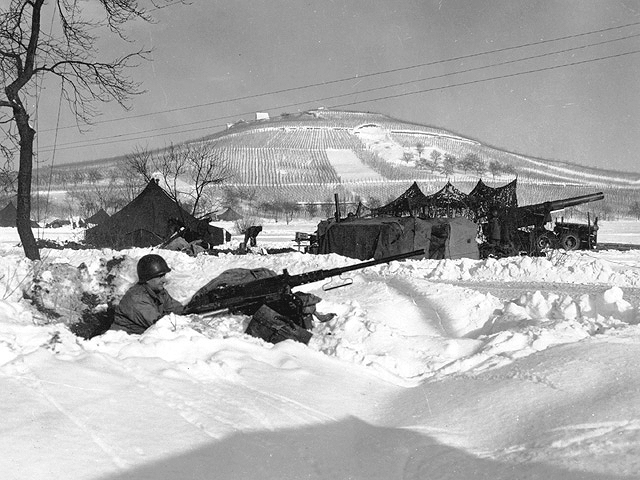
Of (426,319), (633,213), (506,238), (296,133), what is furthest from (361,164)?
(426,319)

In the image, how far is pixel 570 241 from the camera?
20484 millimetres

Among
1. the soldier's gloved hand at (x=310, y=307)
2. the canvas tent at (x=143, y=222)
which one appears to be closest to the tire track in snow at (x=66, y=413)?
the soldier's gloved hand at (x=310, y=307)

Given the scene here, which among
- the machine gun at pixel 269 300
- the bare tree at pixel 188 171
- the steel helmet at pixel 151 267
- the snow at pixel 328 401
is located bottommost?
the snow at pixel 328 401

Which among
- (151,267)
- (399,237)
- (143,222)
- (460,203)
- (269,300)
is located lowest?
(269,300)

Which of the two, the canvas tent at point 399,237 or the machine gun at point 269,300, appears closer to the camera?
the machine gun at point 269,300

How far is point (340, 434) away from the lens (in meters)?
3.48

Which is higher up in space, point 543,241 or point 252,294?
point 252,294

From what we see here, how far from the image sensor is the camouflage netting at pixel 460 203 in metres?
22.2

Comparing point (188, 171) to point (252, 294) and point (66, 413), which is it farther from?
point (66, 413)

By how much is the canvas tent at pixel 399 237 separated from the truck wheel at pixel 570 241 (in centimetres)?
549

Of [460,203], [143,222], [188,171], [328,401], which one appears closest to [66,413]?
[328,401]

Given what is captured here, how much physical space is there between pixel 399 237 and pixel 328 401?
37.8ft

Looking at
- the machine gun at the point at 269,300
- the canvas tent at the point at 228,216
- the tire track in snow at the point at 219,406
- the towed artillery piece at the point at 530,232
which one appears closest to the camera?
the tire track in snow at the point at 219,406

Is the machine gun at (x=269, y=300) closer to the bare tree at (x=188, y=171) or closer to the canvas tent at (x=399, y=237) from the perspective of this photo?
the canvas tent at (x=399, y=237)
